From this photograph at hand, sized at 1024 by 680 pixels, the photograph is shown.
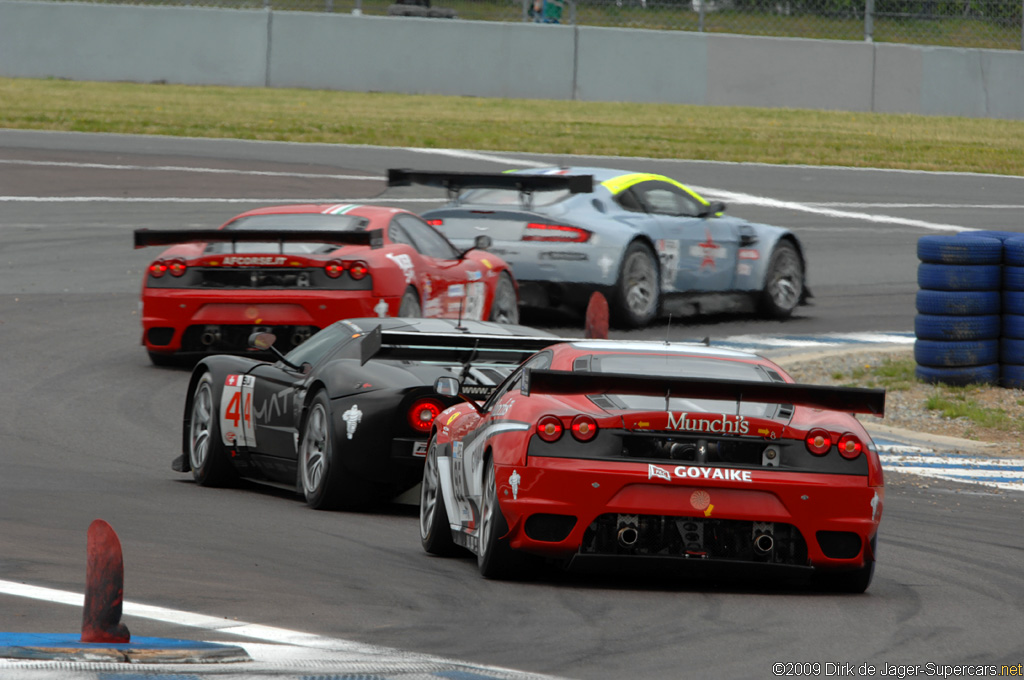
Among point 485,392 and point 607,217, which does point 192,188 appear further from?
point 485,392

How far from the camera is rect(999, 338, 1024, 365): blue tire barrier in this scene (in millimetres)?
13180

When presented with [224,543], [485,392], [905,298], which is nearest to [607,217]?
[905,298]

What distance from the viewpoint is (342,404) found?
8719mm

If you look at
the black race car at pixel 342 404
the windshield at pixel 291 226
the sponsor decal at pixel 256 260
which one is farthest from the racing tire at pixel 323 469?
the windshield at pixel 291 226

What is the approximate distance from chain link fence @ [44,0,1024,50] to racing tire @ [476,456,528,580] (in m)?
27.2

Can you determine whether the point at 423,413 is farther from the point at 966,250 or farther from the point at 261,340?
the point at 966,250

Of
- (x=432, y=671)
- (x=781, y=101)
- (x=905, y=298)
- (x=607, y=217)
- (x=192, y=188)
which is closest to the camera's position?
(x=432, y=671)

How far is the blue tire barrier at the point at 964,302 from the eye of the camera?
43.1 feet

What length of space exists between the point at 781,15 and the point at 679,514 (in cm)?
2749

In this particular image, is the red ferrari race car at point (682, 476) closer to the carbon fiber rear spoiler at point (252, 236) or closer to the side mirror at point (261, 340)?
the side mirror at point (261, 340)

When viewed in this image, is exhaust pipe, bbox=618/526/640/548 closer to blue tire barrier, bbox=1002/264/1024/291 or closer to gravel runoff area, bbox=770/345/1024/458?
gravel runoff area, bbox=770/345/1024/458

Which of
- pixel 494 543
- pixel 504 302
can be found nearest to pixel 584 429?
pixel 494 543

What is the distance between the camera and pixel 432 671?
207 inches

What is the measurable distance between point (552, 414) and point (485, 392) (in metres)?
2.16
